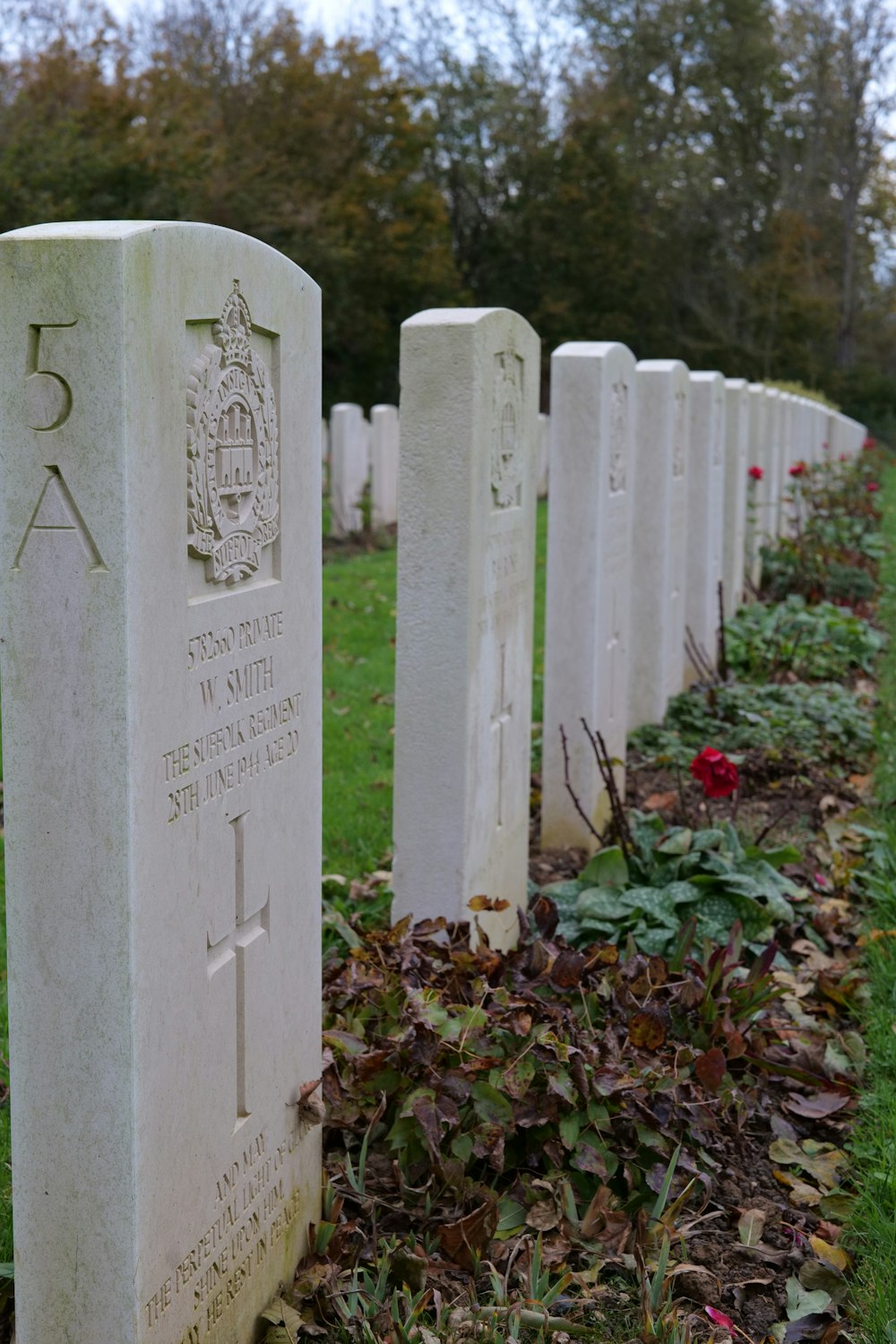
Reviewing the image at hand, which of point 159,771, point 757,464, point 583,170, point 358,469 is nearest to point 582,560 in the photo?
point 159,771

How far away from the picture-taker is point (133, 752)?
6.09 ft

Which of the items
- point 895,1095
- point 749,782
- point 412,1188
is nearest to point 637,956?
point 895,1095

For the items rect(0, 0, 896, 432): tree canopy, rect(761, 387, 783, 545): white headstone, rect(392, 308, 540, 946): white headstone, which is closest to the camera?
rect(392, 308, 540, 946): white headstone

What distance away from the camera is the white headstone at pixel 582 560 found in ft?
16.4

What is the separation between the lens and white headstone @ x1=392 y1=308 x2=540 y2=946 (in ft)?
11.8

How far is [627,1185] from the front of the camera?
9.43 feet

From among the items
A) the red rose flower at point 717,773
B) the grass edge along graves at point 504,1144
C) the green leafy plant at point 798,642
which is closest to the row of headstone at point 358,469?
the green leafy plant at point 798,642

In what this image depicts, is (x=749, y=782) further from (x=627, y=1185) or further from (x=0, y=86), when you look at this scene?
(x=0, y=86)

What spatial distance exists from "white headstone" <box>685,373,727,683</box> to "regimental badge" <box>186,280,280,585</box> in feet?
18.2

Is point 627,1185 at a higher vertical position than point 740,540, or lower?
lower

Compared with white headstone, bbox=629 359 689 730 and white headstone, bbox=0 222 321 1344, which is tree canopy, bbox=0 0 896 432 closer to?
white headstone, bbox=629 359 689 730

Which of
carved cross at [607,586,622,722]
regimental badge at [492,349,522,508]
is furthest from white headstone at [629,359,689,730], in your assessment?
regimental badge at [492,349,522,508]

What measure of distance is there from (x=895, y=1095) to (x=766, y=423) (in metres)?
8.60

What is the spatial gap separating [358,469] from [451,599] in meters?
10.5
